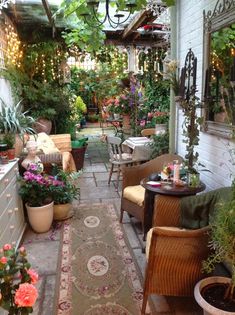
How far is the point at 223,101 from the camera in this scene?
243 centimetres

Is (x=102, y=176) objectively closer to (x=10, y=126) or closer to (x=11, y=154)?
(x=10, y=126)

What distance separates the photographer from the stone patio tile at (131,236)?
9.81 feet

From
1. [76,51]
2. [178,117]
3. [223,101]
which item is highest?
[76,51]

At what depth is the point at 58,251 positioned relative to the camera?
286cm

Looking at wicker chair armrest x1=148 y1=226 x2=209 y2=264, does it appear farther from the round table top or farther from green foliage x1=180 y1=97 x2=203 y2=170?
green foliage x1=180 y1=97 x2=203 y2=170

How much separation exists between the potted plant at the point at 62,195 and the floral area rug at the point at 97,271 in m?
0.13

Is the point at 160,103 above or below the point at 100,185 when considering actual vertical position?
above

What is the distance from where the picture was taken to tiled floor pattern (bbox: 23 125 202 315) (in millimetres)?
2082

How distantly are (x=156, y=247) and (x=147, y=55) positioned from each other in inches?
225

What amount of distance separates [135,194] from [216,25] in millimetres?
1736

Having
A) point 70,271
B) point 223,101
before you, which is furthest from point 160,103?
point 70,271

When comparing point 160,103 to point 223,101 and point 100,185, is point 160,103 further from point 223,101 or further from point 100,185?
point 223,101

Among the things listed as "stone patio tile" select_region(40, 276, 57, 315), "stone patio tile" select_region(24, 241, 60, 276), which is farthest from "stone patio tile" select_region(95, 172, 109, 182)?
"stone patio tile" select_region(40, 276, 57, 315)

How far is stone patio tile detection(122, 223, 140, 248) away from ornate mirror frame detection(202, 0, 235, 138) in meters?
1.30
